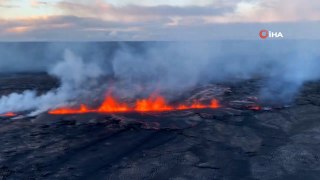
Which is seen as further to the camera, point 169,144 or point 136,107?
point 136,107

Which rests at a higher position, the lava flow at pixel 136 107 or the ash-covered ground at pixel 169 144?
the lava flow at pixel 136 107

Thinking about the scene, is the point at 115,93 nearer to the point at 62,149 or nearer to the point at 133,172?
the point at 62,149

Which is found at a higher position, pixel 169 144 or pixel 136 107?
pixel 136 107

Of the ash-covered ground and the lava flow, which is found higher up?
the lava flow

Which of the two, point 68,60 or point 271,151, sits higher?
point 68,60

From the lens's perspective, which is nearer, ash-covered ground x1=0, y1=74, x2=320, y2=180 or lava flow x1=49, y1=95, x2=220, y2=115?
ash-covered ground x1=0, y1=74, x2=320, y2=180

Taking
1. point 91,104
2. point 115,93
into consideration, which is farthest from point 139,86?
point 91,104

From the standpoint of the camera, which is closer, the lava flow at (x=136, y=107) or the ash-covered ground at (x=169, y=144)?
the ash-covered ground at (x=169, y=144)

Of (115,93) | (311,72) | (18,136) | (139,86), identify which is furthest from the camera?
(311,72)
